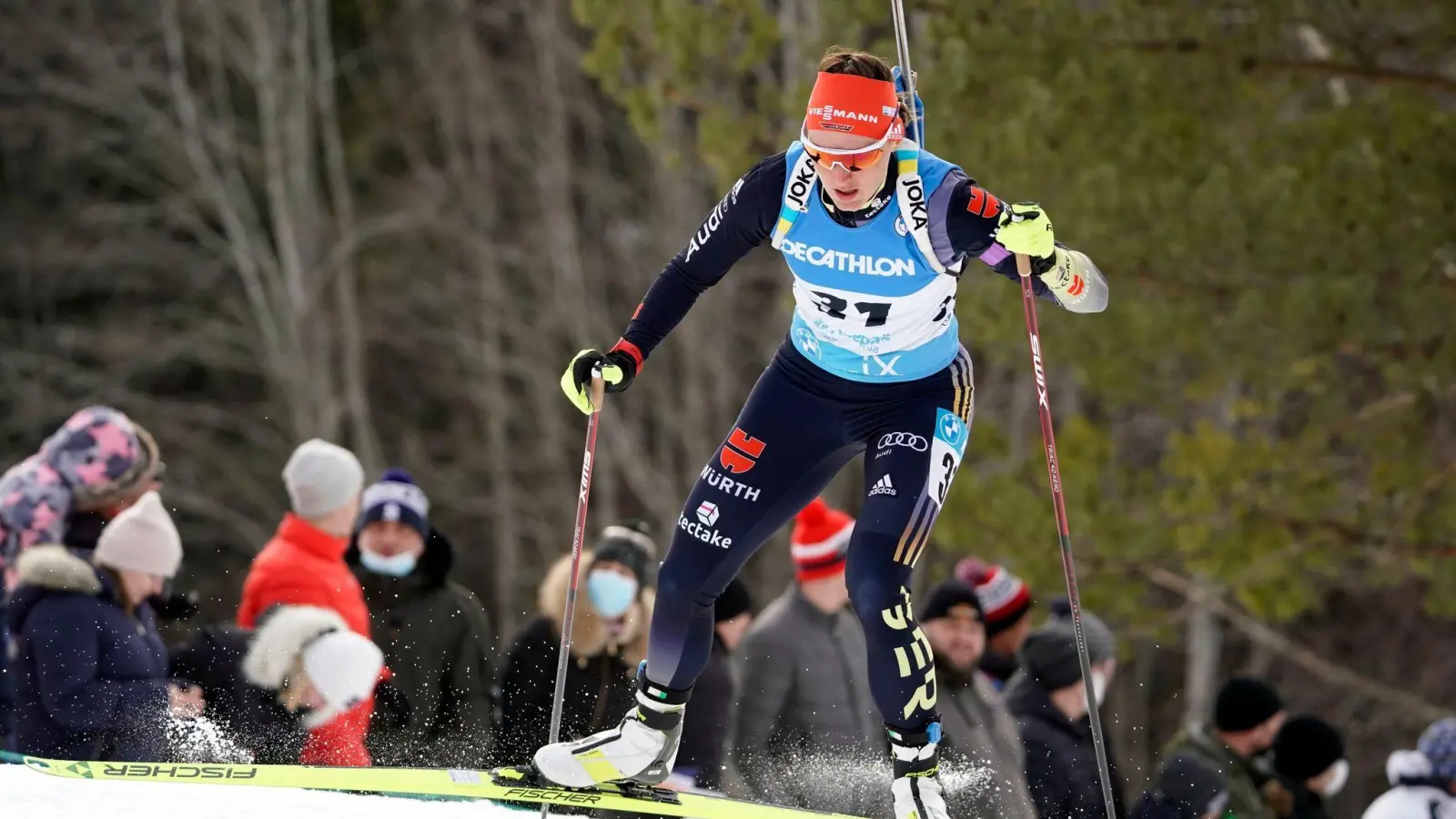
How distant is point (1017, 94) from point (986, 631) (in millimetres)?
2484

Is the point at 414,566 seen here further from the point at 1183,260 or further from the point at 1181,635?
the point at 1181,635

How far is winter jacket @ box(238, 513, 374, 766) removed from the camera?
5961mm

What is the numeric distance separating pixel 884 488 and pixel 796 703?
1604mm

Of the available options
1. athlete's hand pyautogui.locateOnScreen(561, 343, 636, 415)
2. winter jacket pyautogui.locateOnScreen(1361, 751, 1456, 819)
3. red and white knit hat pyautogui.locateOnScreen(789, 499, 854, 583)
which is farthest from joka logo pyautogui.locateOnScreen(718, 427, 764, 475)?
winter jacket pyautogui.locateOnScreen(1361, 751, 1456, 819)

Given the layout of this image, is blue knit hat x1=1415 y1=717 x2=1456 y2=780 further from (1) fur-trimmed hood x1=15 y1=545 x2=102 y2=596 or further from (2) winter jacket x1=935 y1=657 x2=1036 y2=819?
(1) fur-trimmed hood x1=15 y1=545 x2=102 y2=596

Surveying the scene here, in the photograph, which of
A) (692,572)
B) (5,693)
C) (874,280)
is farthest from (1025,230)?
(5,693)

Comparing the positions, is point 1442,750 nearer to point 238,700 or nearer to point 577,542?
point 577,542

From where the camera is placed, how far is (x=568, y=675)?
20.2 feet

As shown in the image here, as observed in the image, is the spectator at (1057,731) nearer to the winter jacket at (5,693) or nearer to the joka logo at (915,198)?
the joka logo at (915,198)

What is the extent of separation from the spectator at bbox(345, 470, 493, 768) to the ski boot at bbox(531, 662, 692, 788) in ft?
2.49

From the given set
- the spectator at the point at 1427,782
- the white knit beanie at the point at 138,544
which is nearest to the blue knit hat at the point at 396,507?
Result: the white knit beanie at the point at 138,544

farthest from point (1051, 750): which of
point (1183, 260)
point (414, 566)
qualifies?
point (1183, 260)

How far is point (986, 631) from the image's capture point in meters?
7.12

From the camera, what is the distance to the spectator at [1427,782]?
6.33 meters
